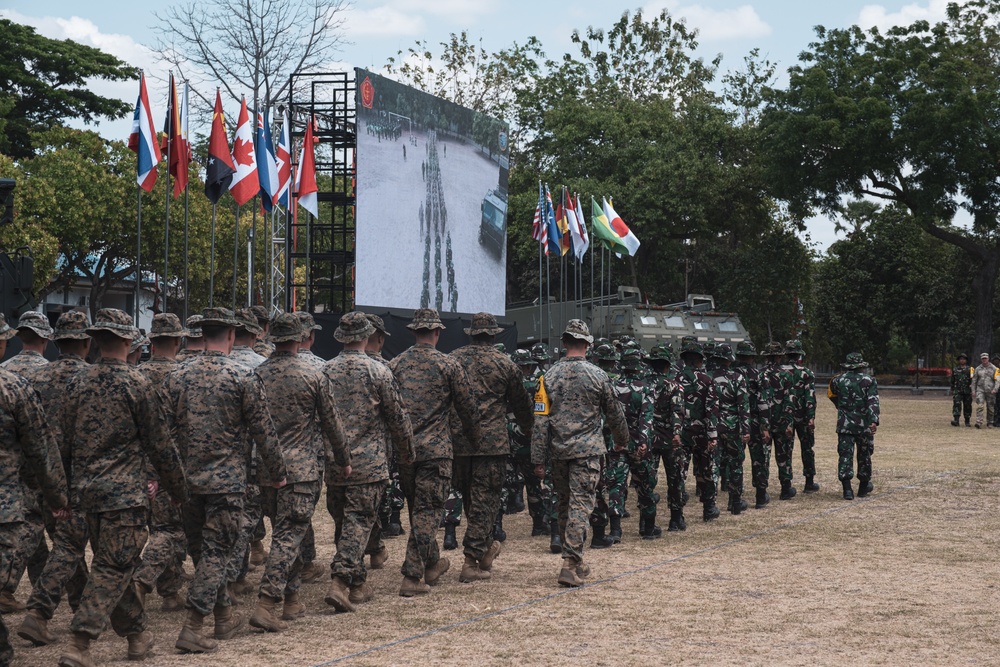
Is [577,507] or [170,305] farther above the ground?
[170,305]

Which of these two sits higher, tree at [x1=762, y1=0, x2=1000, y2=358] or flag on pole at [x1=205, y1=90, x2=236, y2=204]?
tree at [x1=762, y1=0, x2=1000, y2=358]

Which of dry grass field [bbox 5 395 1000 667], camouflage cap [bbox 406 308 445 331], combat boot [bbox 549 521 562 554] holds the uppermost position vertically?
camouflage cap [bbox 406 308 445 331]

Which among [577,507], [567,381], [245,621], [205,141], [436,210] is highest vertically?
[205,141]

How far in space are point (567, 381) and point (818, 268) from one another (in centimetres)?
4914

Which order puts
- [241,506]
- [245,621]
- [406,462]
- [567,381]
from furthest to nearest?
[567,381], [406,462], [245,621], [241,506]

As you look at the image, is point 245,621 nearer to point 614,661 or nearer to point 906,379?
point 614,661

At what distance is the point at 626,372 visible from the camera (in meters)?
10.8

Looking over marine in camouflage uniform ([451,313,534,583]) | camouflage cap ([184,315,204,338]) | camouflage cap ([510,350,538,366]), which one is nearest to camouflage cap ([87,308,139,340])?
camouflage cap ([184,315,204,338])

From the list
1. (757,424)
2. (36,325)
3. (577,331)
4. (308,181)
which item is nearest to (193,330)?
(36,325)

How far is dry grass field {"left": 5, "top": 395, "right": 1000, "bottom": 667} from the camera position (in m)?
6.75

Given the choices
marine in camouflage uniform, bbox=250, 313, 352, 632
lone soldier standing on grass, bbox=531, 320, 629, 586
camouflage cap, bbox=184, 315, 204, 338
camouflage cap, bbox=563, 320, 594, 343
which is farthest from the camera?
camouflage cap, bbox=563, 320, 594, 343

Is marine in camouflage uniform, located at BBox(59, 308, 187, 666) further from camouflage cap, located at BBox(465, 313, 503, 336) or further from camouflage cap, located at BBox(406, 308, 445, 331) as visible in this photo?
camouflage cap, located at BBox(465, 313, 503, 336)

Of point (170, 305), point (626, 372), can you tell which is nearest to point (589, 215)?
point (170, 305)

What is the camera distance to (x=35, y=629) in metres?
6.89
